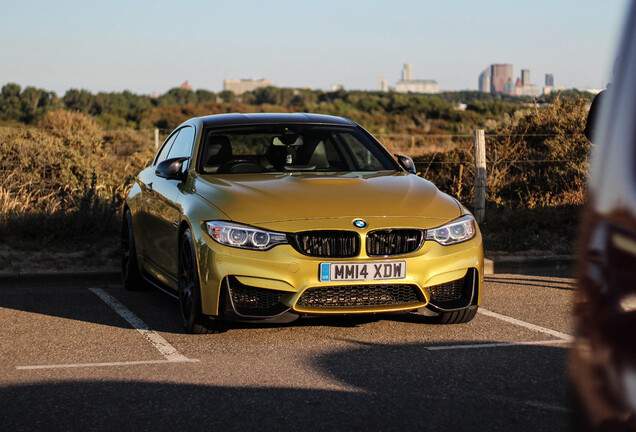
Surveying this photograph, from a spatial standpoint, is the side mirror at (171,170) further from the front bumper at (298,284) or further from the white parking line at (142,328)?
the front bumper at (298,284)

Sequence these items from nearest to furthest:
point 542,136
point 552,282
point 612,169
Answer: point 612,169, point 552,282, point 542,136

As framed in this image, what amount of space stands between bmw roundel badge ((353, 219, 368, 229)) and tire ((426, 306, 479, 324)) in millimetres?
1002

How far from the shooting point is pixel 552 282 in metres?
9.34

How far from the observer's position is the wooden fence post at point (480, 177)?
1266 centimetres

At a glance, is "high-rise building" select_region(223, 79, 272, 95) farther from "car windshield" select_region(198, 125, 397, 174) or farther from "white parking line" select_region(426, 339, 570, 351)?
"white parking line" select_region(426, 339, 570, 351)

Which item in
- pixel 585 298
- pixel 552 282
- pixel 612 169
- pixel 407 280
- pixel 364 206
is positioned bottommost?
pixel 552 282

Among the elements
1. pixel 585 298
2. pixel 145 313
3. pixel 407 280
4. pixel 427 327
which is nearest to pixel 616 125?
pixel 585 298

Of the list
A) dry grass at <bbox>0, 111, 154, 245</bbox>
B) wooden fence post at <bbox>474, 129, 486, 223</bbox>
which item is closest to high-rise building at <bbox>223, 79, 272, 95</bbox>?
dry grass at <bbox>0, 111, 154, 245</bbox>

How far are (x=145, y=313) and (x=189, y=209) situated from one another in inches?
51.3

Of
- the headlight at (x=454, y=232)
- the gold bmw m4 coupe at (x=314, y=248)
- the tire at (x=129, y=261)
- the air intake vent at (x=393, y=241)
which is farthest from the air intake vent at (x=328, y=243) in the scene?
the tire at (x=129, y=261)

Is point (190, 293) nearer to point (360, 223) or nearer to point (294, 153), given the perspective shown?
point (360, 223)

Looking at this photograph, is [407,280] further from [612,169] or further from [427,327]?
[612,169]

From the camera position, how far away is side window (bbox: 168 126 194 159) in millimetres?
8242

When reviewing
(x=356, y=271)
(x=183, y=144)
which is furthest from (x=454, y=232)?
(x=183, y=144)
